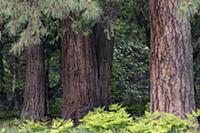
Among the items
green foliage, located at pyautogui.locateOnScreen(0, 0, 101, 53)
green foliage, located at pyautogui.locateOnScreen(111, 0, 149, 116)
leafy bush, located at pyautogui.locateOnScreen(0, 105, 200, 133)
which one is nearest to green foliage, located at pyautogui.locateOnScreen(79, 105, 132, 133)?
leafy bush, located at pyautogui.locateOnScreen(0, 105, 200, 133)

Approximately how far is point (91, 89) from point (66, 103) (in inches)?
21.7

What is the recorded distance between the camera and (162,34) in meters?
5.86

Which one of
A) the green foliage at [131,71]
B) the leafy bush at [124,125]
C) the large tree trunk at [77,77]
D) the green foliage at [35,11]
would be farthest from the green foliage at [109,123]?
the green foliage at [131,71]

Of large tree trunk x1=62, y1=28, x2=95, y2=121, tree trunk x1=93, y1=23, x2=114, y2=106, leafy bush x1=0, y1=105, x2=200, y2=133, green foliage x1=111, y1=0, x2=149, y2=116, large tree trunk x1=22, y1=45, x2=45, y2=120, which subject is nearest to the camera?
leafy bush x1=0, y1=105, x2=200, y2=133

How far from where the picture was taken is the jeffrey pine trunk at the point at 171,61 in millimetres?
5805

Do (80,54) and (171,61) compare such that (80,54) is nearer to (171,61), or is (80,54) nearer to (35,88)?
(171,61)

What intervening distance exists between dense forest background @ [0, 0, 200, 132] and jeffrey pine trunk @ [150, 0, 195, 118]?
26 mm

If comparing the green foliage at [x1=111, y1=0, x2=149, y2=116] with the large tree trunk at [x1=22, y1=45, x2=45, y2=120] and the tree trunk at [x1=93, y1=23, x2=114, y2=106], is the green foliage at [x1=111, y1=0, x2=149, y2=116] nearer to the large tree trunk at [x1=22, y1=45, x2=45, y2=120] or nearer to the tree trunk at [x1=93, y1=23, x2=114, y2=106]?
the tree trunk at [x1=93, y1=23, x2=114, y2=106]

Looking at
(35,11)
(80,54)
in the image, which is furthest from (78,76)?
(35,11)

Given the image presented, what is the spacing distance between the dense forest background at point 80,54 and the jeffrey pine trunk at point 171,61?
3 centimetres

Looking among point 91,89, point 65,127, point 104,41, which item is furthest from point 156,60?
point 104,41

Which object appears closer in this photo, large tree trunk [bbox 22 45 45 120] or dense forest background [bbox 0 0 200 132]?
dense forest background [bbox 0 0 200 132]

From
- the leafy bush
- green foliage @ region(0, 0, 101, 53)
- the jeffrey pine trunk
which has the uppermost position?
green foliage @ region(0, 0, 101, 53)

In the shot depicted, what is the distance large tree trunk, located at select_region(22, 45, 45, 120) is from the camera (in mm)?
10875
